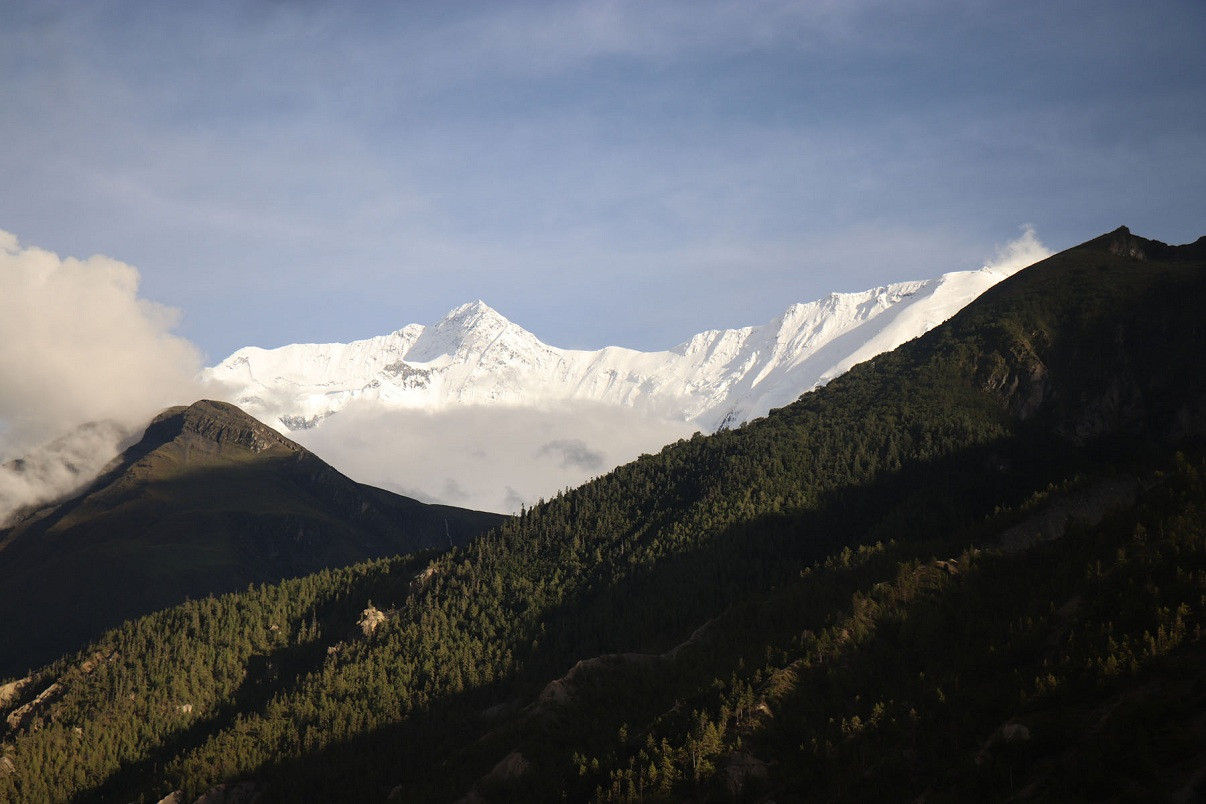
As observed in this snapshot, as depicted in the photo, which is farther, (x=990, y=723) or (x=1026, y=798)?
(x=990, y=723)

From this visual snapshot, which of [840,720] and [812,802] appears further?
[840,720]

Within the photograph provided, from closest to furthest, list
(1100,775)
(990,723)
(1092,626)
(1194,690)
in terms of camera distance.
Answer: (1100,775) → (1194,690) → (990,723) → (1092,626)

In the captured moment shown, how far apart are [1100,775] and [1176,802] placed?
13.6 m

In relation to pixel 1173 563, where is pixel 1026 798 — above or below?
below

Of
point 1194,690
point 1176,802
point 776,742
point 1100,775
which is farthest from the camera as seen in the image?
point 776,742

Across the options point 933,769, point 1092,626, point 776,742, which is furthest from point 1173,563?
point 776,742

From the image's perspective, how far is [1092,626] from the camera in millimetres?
187250

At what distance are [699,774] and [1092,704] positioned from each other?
6836cm

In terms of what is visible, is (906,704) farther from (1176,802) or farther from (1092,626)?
(1176,802)

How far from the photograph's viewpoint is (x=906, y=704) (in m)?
193

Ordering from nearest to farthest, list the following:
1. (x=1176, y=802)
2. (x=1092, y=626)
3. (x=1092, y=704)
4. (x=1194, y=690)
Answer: (x=1176, y=802), (x=1194, y=690), (x=1092, y=704), (x=1092, y=626)

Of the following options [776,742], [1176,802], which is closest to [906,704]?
[776,742]

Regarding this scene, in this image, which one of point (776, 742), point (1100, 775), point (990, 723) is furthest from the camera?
point (776, 742)

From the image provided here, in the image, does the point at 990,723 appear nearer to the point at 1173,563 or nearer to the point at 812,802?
the point at 812,802
